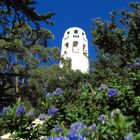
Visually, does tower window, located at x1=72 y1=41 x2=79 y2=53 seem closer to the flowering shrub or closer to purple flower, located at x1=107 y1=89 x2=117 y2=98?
purple flower, located at x1=107 y1=89 x2=117 y2=98

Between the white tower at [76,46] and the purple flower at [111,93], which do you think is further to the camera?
the white tower at [76,46]

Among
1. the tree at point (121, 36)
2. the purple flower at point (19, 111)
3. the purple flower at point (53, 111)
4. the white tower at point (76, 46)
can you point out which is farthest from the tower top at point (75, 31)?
the purple flower at point (19, 111)

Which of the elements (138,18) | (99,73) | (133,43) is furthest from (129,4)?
(99,73)

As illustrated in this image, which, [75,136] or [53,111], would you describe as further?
[53,111]

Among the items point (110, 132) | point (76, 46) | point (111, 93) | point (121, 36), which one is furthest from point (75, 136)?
point (76, 46)

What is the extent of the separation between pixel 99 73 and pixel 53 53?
40.1ft

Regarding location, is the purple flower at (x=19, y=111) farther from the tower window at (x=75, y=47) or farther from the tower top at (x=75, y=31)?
the tower top at (x=75, y=31)

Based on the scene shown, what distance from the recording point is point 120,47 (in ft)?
44.5

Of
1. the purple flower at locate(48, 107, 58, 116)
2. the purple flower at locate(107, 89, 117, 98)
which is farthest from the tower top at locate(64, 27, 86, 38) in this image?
the purple flower at locate(107, 89, 117, 98)

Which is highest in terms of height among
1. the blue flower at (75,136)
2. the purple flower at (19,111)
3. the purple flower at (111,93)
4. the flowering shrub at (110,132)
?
the purple flower at (111,93)

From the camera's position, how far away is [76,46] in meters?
68.6

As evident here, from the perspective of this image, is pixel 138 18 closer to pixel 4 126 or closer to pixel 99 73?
pixel 99 73

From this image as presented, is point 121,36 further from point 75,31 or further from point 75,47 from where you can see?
point 75,31

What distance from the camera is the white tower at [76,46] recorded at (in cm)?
6431
